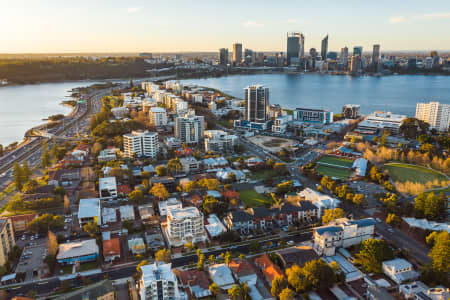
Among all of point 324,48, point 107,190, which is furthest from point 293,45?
point 107,190

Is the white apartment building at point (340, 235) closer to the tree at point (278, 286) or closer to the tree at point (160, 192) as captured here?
the tree at point (278, 286)

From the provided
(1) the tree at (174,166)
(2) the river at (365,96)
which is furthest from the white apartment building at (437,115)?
(1) the tree at (174,166)

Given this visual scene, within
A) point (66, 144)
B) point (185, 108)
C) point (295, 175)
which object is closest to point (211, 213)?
point (295, 175)

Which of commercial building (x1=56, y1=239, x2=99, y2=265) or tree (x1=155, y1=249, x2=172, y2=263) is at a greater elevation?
tree (x1=155, y1=249, x2=172, y2=263)

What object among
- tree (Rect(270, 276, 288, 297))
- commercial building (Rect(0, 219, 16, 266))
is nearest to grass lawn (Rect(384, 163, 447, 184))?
tree (Rect(270, 276, 288, 297))

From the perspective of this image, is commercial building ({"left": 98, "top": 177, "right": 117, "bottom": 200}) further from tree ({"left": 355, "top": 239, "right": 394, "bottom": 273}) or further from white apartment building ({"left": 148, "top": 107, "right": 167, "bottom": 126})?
white apartment building ({"left": 148, "top": 107, "right": 167, "bottom": 126})

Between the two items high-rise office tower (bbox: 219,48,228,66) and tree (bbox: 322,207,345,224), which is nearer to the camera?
tree (bbox: 322,207,345,224)

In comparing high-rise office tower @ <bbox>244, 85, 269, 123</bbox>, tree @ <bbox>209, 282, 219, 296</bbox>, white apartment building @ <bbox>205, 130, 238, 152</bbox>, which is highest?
high-rise office tower @ <bbox>244, 85, 269, 123</bbox>

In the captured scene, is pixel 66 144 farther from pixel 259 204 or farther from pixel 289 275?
pixel 289 275
